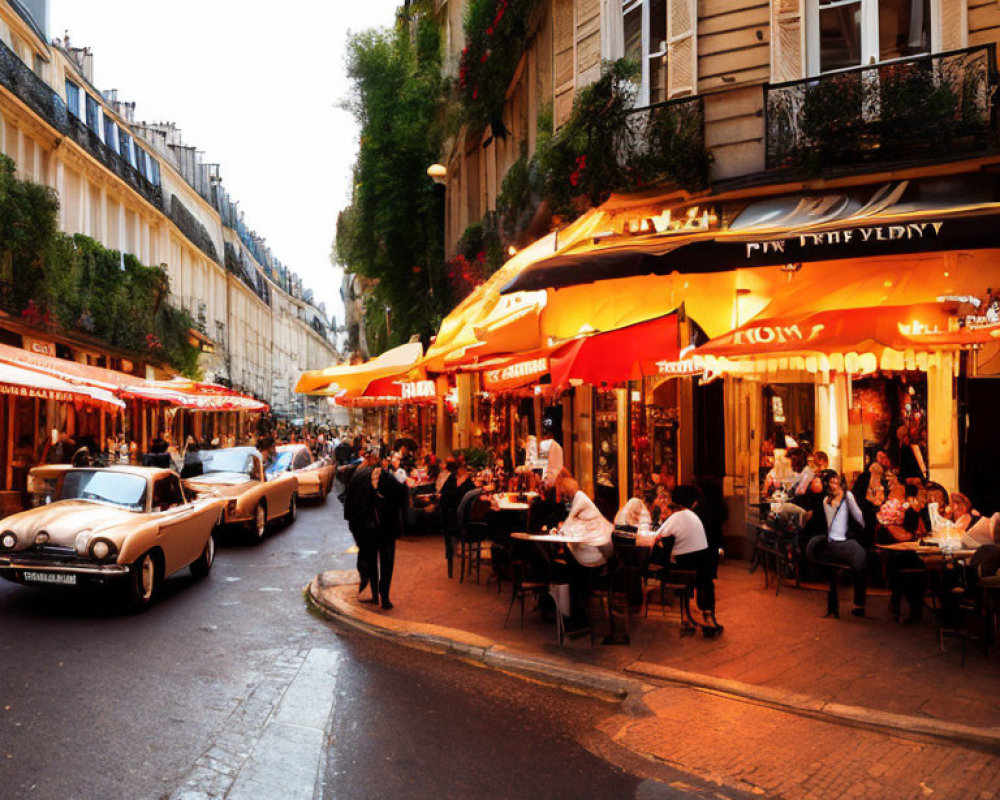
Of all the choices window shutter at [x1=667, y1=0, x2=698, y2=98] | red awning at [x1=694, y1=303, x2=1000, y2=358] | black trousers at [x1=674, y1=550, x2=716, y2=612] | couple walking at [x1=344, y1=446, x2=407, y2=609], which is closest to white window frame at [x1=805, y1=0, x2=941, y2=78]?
window shutter at [x1=667, y1=0, x2=698, y2=98]

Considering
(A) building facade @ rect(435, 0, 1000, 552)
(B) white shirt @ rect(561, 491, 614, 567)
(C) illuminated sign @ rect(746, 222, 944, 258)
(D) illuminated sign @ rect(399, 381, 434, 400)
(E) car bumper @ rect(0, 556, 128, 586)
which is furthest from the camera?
(D) illuminated sign @ rect(399, 381, 434, 400)


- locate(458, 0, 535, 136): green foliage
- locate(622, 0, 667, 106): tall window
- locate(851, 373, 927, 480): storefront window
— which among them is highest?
locate(458, 0, 535, 136): green foliage

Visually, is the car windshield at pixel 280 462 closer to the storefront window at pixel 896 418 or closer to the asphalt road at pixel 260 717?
the asphalt road at pixel 260 717

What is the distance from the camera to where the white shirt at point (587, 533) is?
25.2 ft

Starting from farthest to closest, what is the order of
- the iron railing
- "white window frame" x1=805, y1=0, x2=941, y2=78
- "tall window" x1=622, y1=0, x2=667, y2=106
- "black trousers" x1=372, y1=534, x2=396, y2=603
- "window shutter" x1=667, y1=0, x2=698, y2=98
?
"tall window" x1=622, y1=0, x2=667, y2=106 < "window shutter" x1=667, y1=0, x2=698, y2=98 < the iron railing < "white window frame" x1=805, y1=0, x2=941, y2=78 < "black trousers" x1=372, y1=534, x2=396, y2=603

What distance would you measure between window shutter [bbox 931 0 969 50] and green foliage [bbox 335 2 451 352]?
1623 centimetres

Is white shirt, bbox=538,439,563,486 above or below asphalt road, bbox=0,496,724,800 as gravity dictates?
above

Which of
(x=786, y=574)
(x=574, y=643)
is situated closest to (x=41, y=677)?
(x=574, y=643)

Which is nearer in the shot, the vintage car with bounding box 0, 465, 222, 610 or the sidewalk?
the sidewalk

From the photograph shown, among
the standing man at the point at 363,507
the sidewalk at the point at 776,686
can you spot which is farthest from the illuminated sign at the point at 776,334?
the standing man at the point at 363,507

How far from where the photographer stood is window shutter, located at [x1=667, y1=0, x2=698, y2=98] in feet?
38.5

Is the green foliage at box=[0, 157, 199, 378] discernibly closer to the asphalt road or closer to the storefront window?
the asphalt road

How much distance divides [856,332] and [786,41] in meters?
5.23

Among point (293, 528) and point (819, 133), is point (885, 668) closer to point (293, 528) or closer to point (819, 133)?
point (819, 133)
